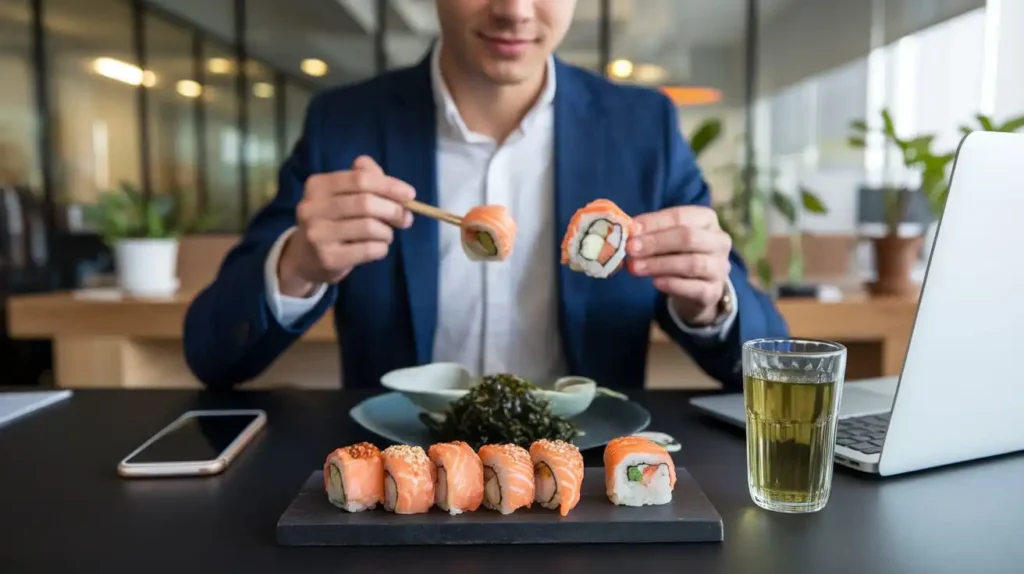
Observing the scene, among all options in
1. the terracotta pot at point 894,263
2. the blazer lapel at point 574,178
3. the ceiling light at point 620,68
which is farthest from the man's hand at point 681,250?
the ceiling light at point 620,68

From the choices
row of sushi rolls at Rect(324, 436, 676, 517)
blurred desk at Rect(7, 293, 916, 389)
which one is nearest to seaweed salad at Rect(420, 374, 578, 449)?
row of sushi rolls at Rect(324, 436, 676, 517)

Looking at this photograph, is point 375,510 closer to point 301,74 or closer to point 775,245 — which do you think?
point 775,245

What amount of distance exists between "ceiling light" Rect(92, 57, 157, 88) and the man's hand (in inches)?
241

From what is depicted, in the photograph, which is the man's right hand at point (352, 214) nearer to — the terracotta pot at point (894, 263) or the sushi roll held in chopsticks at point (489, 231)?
the sushi roll held in chopsticks at point (489, 231)

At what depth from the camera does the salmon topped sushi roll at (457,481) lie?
608mm

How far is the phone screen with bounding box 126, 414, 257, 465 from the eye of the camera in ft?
2.58

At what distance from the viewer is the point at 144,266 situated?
282 cm

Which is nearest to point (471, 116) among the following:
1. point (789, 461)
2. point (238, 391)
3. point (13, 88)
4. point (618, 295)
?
point (618, 295)

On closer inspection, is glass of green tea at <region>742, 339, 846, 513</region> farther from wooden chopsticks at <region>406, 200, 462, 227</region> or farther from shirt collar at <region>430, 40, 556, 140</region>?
shirt collar at <region>430, 40, 556, 140</region>

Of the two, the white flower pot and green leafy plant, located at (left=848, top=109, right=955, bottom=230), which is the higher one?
green leafy plant, located at (left=848, top=109, right=955, bottom=230)

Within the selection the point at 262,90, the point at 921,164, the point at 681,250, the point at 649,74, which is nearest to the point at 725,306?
the point at 681,250

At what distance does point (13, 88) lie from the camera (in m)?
5.36

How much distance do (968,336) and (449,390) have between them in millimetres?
530

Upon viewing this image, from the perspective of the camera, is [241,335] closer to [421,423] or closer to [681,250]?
[421,423]
